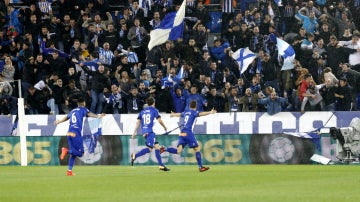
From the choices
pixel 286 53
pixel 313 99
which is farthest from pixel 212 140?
pixel 286 53

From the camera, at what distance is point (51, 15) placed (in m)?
36.8

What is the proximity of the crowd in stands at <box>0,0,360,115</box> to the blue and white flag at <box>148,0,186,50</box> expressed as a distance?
0.45 metres

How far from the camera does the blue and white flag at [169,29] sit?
112 ft

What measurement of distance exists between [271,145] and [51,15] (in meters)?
10.1

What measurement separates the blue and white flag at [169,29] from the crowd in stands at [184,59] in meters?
0.45

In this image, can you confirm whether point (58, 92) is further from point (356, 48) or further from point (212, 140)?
point (356, 48)

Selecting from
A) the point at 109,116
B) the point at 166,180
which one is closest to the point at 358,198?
the point at 166,180

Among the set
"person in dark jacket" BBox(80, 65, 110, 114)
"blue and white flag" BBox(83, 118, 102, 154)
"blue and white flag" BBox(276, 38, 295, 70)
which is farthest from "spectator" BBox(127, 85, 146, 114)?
"blue and white flag" BBox(276, 38, 295, 70)

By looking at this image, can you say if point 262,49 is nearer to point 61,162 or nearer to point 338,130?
point 338,130

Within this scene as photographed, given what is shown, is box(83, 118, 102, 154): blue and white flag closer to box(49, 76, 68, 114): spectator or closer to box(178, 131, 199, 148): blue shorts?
box(49, 76, 68, 114): spectator

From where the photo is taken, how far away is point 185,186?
66.0 feet

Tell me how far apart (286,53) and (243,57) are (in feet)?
5.00

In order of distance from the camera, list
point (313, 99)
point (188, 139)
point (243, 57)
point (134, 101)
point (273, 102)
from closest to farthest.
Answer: point (188, 139) < point (273, 102) < point (313, 99) < point (134, 101) < point (243, 57)

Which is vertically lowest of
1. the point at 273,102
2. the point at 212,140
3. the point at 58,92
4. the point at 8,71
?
the point at 212,140
